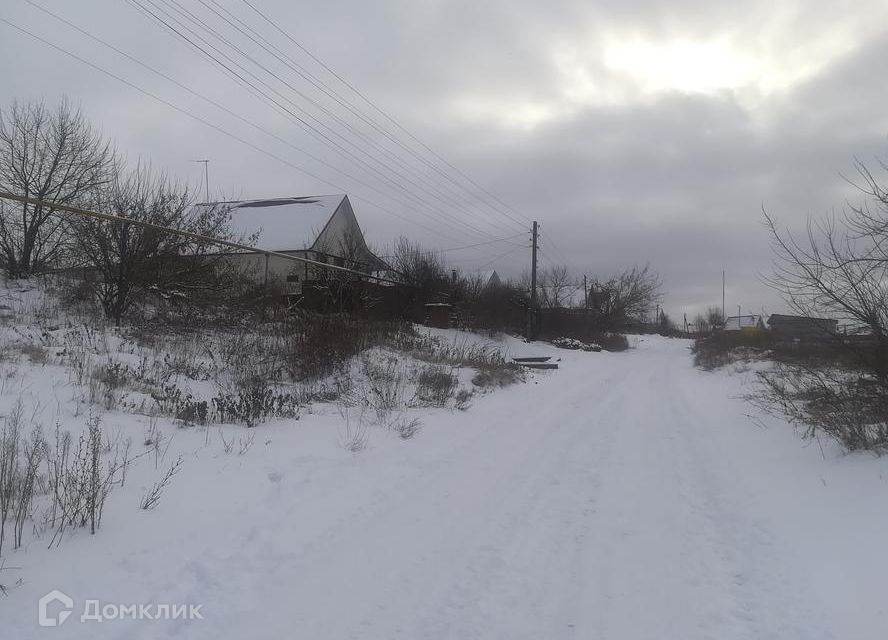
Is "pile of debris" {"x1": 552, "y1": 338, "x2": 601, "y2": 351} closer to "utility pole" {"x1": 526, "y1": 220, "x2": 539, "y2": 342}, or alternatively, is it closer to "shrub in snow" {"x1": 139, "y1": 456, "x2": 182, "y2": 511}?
"utility pole" {"x1": 526, "y1": 220, "x2": 539, "y2": 342}

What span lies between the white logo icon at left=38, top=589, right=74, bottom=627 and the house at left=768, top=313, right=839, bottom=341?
8.15 metres

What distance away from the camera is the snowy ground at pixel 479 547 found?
321 centimetres

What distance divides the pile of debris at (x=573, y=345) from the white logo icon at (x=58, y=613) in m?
35.1

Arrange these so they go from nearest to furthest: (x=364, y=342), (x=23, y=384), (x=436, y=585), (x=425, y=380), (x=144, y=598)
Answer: (x=144, y=598) → (x=436, y=585) → (x=23, y=384) → (x=425, y=380) → (x=364, y=342)

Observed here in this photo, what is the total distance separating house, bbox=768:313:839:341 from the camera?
6977 millimetres

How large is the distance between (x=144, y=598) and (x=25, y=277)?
15.1 meters

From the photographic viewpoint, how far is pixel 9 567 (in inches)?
128

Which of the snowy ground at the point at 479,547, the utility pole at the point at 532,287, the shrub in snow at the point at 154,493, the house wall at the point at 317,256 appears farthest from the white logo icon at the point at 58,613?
the utility pole at the point at 532,287

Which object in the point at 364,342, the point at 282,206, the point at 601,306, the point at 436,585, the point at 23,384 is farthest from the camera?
the point at 601,306

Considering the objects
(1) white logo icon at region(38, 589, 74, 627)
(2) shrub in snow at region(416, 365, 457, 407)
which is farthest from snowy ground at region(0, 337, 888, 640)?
(2) shrub in snow at region(416, 365, 457, 407)

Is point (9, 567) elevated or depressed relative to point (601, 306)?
depressed

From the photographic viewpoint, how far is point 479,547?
4.22 m

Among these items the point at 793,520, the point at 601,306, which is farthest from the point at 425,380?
the point at 601,306

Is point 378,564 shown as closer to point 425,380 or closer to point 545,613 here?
point 545,613
